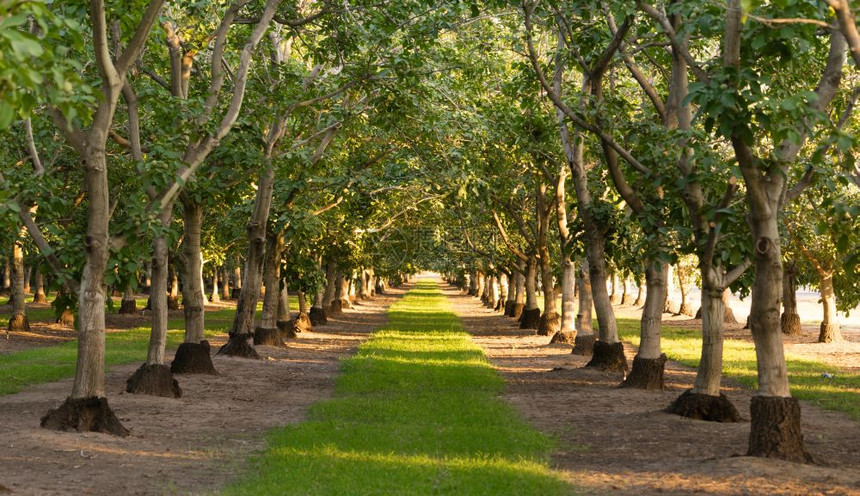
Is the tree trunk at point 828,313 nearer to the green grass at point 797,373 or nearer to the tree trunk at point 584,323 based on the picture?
the green grass at point 797,373

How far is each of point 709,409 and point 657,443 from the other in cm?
193

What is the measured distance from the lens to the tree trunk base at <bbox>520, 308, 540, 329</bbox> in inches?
1601

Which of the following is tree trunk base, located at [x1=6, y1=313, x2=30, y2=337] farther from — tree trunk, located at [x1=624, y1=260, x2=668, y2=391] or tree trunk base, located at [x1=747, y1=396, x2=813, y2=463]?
tree trunk base, located at [x1=747, y1=396, x2=813, y2=463]

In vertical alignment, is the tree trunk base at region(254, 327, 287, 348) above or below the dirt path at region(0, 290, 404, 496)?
above

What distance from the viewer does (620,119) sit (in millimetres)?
16359

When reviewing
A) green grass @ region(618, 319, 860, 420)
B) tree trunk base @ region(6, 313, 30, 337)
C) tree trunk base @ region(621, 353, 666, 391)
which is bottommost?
green grass @ region(618, 319, 860, 420)

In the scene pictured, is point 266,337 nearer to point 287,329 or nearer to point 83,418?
point 287,329

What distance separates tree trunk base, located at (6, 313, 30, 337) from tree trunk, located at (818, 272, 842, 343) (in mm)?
24372

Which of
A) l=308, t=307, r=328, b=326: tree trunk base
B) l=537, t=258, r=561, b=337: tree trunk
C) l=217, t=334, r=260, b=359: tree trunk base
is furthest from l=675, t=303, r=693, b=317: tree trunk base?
l=217, t=334, r=260, b=359: tree trunk base

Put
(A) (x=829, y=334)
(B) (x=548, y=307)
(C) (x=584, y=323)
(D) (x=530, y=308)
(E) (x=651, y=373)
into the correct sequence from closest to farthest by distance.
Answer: (E) (x=651, y=373), (C) (x=584, y=323), (A) (x=829, y=334), (B) (x=548, y=307), (D) (x=530, y=308)

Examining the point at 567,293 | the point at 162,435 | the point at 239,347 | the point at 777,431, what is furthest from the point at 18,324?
the point at 777,431

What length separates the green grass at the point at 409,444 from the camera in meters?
10.1

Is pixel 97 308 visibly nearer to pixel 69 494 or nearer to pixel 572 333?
pixel 69 494

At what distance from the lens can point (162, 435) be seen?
1319cm
